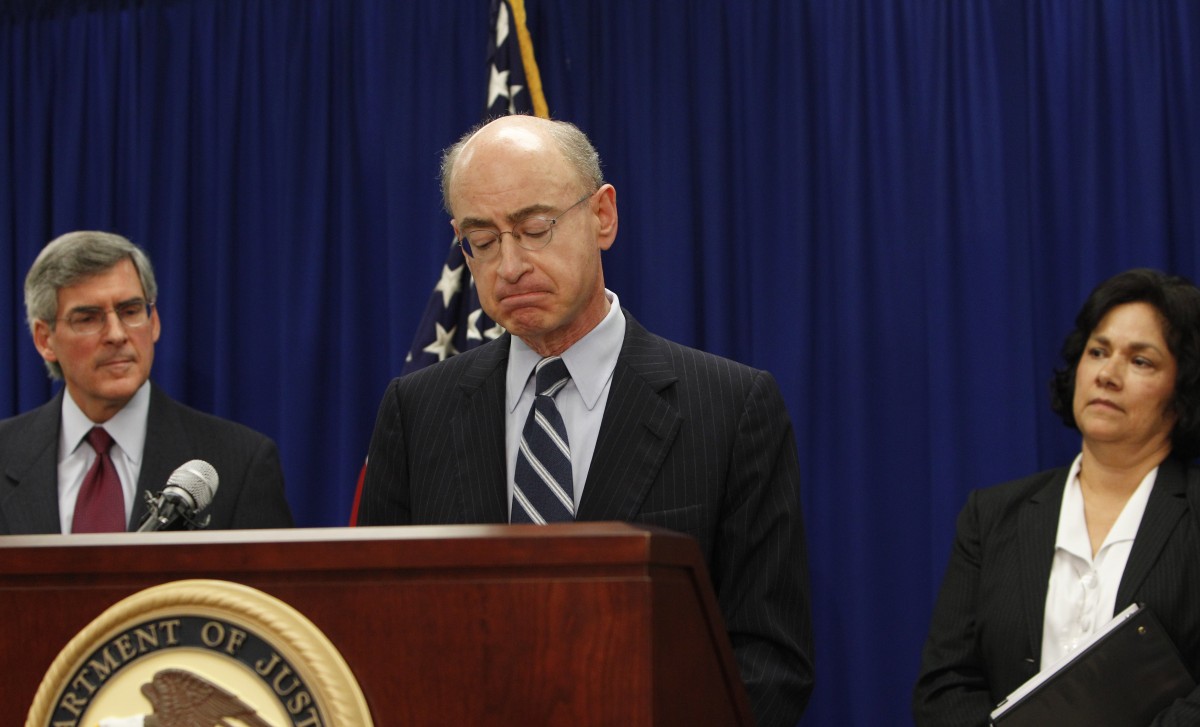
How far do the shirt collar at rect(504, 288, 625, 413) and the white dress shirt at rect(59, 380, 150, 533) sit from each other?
55.8 inches

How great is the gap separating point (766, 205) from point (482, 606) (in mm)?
2776

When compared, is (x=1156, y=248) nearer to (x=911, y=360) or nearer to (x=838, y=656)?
(x=911, y=360)

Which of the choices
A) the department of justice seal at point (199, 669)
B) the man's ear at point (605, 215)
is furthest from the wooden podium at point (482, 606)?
the man's ear at point (605, 215)

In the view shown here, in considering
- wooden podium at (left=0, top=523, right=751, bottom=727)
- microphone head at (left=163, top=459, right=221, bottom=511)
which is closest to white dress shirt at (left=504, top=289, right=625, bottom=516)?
microphone head at (left=163, top=459, right=221, bottom=511)

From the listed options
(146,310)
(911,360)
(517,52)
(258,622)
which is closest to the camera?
(258,622)

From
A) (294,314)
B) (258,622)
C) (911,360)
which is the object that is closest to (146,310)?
(294,314)

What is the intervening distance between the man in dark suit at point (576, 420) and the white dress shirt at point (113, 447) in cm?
132

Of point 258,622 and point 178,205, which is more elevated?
point 178,205

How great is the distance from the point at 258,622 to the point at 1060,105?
2.97 meters

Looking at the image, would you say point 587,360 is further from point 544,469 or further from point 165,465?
point 165,465

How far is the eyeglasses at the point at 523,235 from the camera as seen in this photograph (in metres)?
1.79

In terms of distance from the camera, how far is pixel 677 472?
1.71 meters

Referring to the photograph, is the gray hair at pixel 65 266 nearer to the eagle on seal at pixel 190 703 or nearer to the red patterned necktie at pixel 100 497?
the red patterned necktie at pixel 100 497

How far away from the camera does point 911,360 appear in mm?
3422
